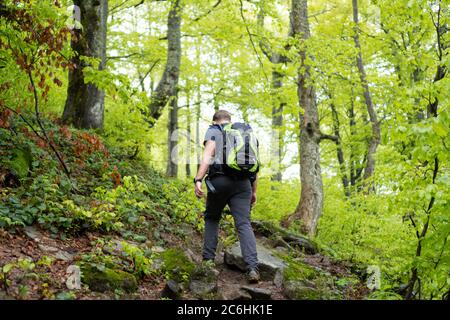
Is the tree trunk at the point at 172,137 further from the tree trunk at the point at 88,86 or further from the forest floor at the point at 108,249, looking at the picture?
the forest floor at the point at 108,249

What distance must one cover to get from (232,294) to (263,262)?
45.6 inches

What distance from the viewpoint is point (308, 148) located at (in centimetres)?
1054

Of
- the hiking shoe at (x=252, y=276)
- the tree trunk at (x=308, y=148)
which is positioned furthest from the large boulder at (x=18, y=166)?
the tree trunk at (x=308, y=148)

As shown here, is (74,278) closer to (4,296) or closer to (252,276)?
(4,296)

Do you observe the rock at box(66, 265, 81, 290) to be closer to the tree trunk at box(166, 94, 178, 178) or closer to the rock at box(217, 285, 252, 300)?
the rock at box(217, 285, 252, 300)

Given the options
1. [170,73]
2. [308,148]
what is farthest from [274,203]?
[170,73]

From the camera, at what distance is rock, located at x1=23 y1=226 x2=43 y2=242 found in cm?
508

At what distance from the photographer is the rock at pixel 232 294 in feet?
15.7

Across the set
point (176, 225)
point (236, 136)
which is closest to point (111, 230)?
point (176, 225)

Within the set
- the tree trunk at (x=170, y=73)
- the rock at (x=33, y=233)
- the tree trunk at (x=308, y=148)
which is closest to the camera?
the rock at (x=33, y=233)

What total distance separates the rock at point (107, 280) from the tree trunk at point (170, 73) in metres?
8.10

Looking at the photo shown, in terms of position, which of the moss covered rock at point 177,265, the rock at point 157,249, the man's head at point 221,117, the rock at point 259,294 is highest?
the man's head at point 221,117
